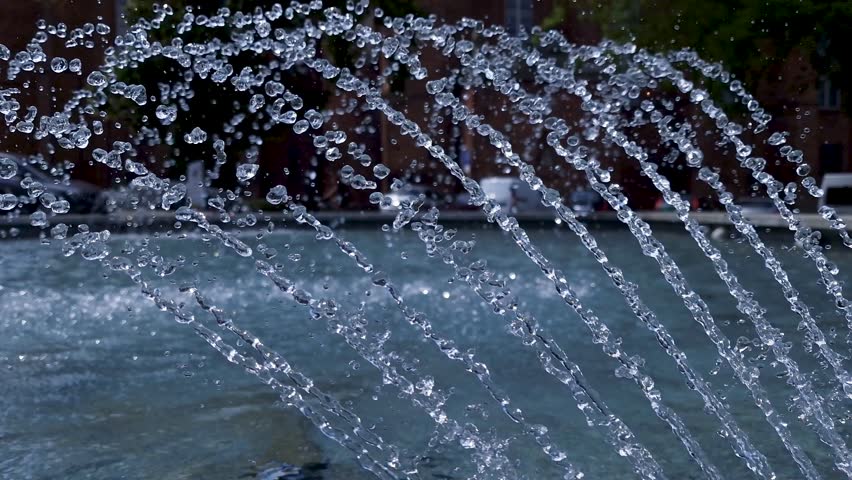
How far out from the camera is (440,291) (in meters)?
8.52

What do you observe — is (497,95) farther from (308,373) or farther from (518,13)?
(308,373)

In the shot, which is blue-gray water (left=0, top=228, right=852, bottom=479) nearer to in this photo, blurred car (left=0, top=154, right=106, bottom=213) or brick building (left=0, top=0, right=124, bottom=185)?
brick building (left=0, top=0, right=124, bottom=185)

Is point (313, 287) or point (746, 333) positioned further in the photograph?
point (313, 287)

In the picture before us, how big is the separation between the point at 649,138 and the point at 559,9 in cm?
470

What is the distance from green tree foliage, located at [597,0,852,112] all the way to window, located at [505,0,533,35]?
13.1 metres

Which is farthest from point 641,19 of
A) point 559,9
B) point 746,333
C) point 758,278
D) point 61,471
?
point 61,471

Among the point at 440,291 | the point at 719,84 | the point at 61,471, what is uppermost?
the point at 719,84

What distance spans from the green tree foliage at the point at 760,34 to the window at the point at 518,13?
1313cm

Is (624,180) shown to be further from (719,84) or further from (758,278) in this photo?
(758,278)

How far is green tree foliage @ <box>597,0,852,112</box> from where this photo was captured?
15781 millimetres

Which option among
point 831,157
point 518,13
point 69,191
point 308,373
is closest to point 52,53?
point 69,191

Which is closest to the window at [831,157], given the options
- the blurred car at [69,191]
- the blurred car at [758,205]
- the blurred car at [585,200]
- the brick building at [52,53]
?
the blurred car at [758,205]

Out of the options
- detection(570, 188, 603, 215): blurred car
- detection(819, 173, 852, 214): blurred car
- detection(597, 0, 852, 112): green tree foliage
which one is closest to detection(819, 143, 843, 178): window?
detection(819, 173, 852, 214): blurred car

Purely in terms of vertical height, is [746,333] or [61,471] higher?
[746,333]
